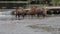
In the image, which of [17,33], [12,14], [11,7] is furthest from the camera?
[11,7]

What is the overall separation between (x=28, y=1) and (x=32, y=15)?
6451mm

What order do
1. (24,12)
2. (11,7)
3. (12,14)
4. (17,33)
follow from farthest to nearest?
(11,7) < (12,14) < (24,12) < (17,33)

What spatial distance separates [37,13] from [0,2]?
8.06m

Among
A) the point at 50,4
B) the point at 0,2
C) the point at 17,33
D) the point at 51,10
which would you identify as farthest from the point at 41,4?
the point at 17,33

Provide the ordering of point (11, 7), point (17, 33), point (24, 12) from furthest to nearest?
1. point (11, 7)
2. point (24, 12)
3. point (17, 33)

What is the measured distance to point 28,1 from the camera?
27891mm

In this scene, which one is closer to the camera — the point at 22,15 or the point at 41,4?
the point at 22,15

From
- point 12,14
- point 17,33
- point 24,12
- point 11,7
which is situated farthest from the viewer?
point 11,7

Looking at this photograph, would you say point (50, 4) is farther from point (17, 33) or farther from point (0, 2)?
point (17, 33)

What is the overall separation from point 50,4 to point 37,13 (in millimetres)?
6483

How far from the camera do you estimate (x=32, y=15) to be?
2170cm

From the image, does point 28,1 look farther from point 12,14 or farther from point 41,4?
point 12,14

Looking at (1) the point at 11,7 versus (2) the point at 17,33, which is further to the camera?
(1) the point at 11,7

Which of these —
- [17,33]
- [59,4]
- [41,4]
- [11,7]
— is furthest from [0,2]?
[17,33]
